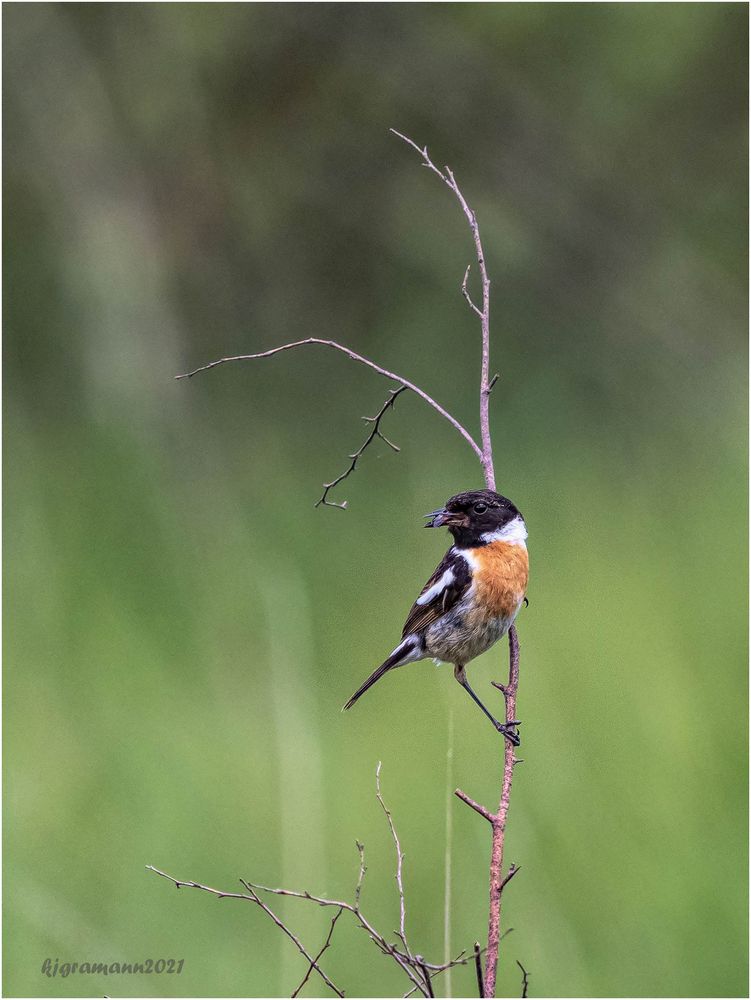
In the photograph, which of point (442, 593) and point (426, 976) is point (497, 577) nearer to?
point (442, 593)

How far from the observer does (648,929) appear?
2.90 metres

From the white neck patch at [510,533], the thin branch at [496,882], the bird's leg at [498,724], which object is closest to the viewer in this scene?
the thin branch at [496,882]

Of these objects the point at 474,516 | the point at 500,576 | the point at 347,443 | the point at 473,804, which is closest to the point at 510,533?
the point at 500,576

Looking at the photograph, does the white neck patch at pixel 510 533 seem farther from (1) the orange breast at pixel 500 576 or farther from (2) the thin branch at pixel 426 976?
(2) the thin branch at pixel 426 976

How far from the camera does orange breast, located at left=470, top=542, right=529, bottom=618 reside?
193cm

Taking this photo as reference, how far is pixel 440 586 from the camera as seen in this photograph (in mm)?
1995

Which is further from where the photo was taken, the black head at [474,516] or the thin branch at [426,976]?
the black head at [474,516]

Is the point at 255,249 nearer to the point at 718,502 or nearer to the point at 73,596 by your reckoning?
the point at 73,596

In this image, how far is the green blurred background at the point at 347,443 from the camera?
3170 millimetres

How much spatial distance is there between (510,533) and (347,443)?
274cm

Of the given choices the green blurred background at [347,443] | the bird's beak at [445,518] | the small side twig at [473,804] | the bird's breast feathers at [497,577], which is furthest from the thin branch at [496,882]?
the green blurred background at [347,443]

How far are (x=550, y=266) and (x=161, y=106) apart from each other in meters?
1.61

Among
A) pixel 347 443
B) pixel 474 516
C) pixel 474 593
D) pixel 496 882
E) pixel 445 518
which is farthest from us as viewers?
pixel 347 443

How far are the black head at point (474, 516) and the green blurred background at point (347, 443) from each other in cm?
112
